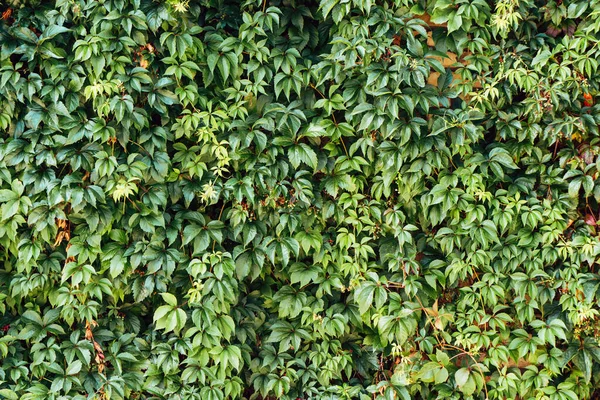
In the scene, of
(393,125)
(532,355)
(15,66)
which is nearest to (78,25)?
(15,66)

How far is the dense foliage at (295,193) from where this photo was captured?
2881mm

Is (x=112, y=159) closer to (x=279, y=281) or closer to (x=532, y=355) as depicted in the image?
(x=279, y=281)

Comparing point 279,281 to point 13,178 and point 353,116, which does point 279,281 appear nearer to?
point 353,116

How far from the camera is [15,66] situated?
2.91m

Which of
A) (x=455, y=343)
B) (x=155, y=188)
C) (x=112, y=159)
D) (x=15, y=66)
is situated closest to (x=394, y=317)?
(x=455, y=343)

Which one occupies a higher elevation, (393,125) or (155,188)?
(393,125)

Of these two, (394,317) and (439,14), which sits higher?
(439,14)

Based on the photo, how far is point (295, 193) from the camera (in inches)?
115

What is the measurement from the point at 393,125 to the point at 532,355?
4.27ft

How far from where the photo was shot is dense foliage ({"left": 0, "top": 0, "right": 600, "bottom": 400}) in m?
2.88

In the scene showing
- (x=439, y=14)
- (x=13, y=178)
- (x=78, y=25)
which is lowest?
(x=13, y=178)

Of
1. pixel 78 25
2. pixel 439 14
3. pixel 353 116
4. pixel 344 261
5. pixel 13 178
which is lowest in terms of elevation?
pixel 344 261

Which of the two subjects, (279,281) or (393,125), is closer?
(393,125)

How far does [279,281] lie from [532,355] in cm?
129
